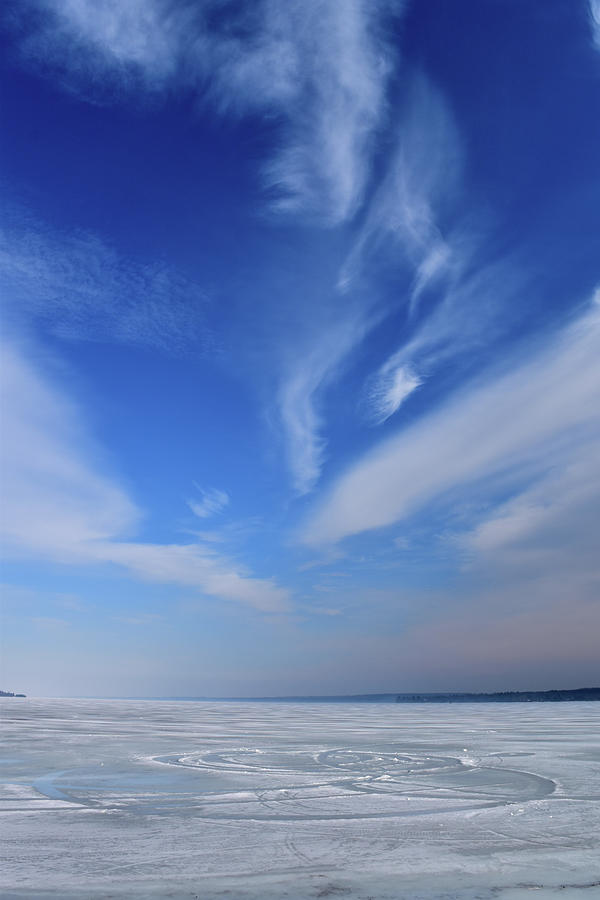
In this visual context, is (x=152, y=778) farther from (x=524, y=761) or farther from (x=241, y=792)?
(x=524, y=761)

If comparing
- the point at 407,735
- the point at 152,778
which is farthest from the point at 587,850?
the point at 407,735

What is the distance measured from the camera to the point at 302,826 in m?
5.92

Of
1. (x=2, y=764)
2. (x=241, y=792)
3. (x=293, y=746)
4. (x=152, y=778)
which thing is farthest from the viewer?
(x=293, y=746)

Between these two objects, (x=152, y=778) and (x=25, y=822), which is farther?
(x=152, y=778)

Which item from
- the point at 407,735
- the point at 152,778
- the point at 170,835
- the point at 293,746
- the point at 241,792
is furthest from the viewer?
the point at 407,735

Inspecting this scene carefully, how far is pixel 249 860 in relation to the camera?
479 centimetres

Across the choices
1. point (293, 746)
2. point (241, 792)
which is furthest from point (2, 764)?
point (293, 746)

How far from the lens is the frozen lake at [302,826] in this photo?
4.23 metres

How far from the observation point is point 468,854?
493cm

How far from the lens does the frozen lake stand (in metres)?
4.23

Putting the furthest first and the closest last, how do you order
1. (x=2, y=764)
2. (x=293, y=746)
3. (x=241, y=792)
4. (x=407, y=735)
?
1. (x=407, y=735)
2. (x=293, y=746)
3. (x=2, y=764)
4. (x=241, y=792)

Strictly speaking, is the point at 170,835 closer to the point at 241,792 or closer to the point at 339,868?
the point at 339,868

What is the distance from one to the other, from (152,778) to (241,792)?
2.01m

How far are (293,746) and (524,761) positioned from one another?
5.34m
